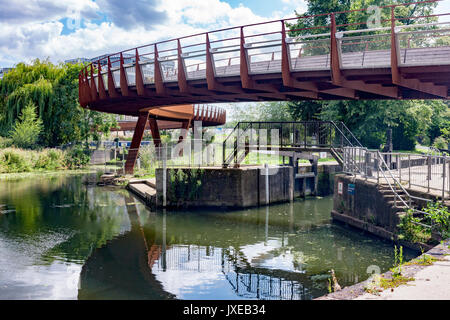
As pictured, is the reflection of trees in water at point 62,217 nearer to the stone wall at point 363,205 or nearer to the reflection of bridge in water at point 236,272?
the reflection of bridge in water at point 236,272

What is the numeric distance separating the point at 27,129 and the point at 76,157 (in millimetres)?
5218

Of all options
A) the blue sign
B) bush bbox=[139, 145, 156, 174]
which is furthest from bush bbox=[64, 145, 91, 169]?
the blue sign

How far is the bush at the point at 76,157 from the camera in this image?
40.8m

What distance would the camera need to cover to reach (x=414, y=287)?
19.8ft

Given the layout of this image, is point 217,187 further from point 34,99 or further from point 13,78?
point 13,78

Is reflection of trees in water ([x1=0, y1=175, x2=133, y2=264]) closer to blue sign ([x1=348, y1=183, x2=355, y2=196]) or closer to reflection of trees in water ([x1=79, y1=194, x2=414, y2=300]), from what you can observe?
reflection of trees in water ([x1=79, y1=194, x2=414, y2=300])

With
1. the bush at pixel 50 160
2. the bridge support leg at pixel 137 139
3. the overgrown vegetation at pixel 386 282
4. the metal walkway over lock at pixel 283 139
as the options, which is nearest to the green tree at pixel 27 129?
the bush at pixel 50 160

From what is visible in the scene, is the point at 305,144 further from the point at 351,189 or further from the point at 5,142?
the point at 5,142

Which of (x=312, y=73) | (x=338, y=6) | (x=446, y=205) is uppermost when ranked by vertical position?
(x=338, y=6)

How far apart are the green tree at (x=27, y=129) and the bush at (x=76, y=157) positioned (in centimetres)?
352

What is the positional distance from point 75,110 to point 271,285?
38106 millimetres

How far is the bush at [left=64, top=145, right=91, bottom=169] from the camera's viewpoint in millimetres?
40847

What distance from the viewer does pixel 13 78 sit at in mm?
45688
